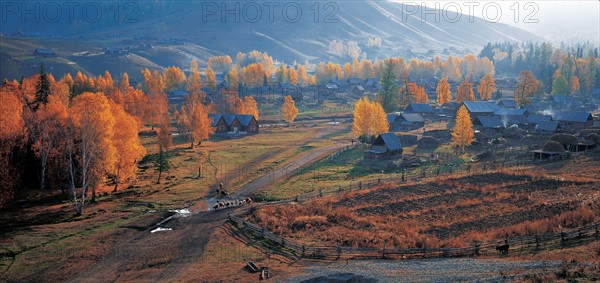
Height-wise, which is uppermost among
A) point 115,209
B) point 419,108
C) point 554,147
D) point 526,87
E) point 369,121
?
point 526,87

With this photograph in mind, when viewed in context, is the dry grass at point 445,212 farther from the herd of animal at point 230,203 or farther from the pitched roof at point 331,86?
the pitched roof at point 331,86

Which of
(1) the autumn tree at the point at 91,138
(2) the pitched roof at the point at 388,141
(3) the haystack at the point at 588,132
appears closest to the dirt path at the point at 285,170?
(2) the pitched roof at the point at 388,141

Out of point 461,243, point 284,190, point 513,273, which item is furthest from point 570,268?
point 284,190

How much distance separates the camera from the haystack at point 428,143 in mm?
76875

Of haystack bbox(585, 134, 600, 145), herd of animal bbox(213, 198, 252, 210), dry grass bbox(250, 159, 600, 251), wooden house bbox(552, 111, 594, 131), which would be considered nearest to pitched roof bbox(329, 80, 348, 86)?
wooden house bbox(552, 111, 594, 131)

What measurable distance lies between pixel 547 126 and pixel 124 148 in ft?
211

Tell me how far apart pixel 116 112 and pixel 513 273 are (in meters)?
43.5

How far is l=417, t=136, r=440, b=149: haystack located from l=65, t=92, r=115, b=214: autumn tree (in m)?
45.9

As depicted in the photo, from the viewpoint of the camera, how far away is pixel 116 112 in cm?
5541

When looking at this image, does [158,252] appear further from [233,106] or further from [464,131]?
[233,106]

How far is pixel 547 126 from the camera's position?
268ft

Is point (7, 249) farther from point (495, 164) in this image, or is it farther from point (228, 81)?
point (228, 81)

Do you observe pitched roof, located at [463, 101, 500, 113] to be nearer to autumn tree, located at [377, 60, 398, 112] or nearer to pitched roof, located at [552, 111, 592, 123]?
pitched roof, located at [552, 111, 592, 123]

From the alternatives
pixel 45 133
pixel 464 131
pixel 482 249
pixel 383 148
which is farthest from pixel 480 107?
pixel 45 133
